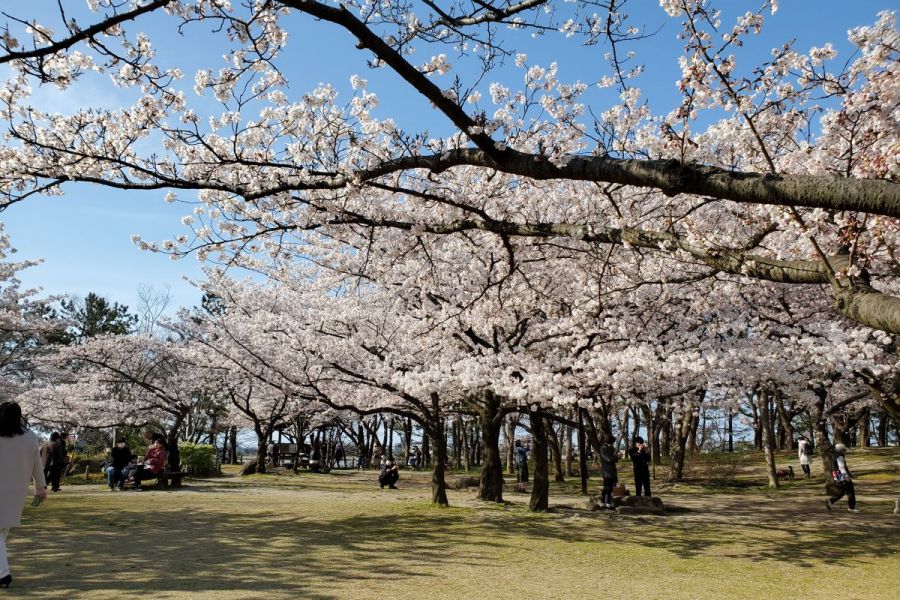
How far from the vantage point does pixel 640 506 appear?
1288 cm

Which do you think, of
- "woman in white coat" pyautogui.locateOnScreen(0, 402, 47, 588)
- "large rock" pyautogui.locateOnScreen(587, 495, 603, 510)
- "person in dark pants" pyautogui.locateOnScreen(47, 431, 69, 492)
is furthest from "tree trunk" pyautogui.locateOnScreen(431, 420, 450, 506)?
"person in dark pants" pyautogui.locateOnScreen(47, 431, 69, 492)

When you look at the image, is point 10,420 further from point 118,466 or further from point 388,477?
point 388,477

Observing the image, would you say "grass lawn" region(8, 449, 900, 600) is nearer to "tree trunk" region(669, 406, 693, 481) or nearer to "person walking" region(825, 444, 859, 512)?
"person walking" region(825, 444, 859, 512)

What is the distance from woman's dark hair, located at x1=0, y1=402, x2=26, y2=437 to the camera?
5.27 metres

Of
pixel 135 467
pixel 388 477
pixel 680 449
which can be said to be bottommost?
pixel 388 477

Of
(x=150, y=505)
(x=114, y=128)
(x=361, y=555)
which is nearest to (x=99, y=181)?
(x=114, y=128)

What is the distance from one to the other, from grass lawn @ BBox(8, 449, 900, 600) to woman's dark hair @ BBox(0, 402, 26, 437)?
131 centimetres

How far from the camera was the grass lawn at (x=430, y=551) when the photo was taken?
19.0 feet

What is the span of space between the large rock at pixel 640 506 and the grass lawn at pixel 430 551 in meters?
0.51

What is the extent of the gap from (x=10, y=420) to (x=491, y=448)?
389 inches

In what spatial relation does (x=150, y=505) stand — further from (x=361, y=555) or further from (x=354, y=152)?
(x=354, y=152)

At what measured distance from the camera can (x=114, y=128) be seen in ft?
20.3

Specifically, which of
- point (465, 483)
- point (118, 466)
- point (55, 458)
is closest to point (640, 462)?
point (465, 483)

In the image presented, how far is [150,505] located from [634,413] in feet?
72.4
